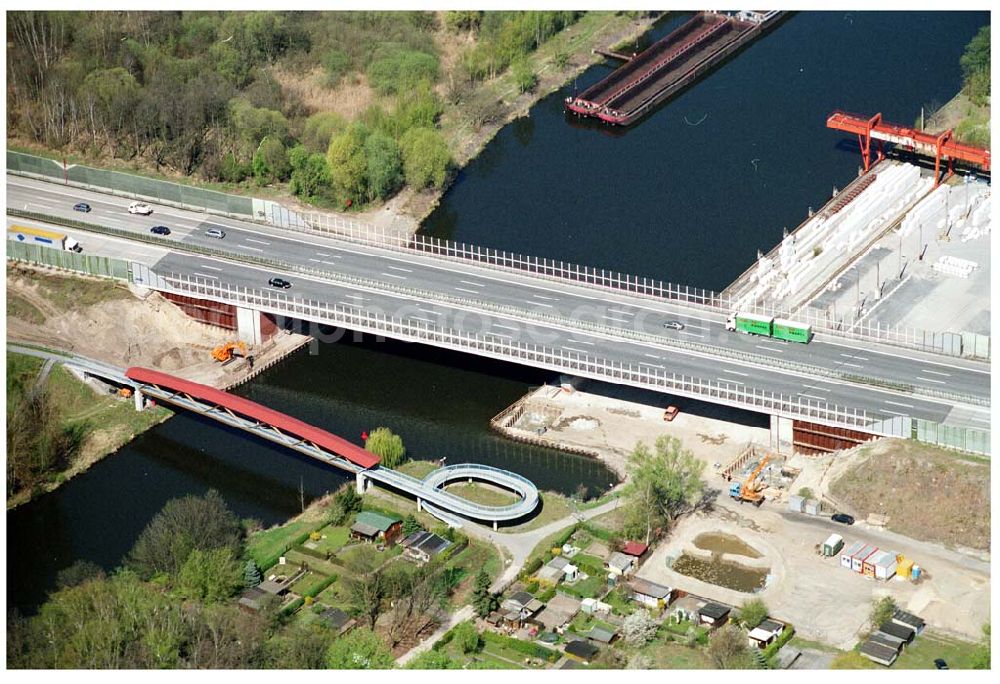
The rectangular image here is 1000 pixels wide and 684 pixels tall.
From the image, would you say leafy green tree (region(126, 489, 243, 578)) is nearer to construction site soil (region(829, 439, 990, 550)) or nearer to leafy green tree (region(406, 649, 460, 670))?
leafy green tree (region(406, 649, 460, 670))

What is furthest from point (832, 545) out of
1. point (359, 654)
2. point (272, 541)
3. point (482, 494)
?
point (272, 541)

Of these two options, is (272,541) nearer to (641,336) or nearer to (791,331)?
(641,336)

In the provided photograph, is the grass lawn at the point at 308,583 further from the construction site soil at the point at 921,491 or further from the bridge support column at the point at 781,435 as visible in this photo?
the construction site soil at the point at 921,491

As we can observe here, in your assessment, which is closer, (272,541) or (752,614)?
(752,614)

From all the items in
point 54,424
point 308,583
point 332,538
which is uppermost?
point 54,424

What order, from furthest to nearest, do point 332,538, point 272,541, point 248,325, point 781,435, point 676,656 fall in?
point 248,325 < point 781,435 < point 272,541 < point 332,538 < point 676,656

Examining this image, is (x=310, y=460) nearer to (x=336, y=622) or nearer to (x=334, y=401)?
(x=334, y=401)

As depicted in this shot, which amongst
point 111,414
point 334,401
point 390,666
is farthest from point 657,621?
point 111,414
